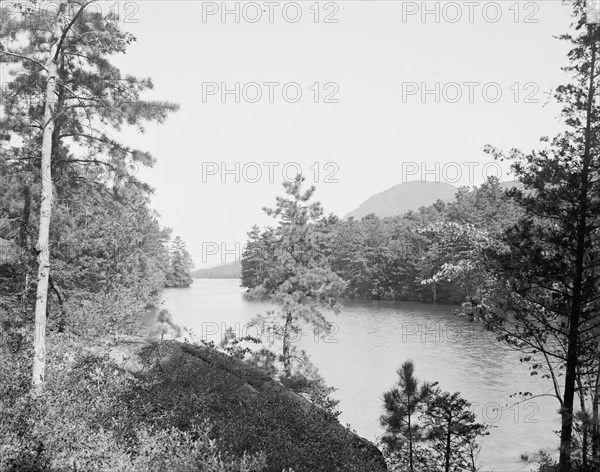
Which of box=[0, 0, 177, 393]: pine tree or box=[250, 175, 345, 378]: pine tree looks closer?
box=[0, 0, 177, 393]: pine tree

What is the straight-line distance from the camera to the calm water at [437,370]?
1670cm

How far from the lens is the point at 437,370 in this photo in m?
25.4

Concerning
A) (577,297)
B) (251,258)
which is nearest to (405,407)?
(577,297)

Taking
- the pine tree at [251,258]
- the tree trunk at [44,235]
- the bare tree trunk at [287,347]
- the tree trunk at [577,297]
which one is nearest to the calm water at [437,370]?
the bare tree trunk at [287,347]

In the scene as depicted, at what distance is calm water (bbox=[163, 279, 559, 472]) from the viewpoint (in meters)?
16.7

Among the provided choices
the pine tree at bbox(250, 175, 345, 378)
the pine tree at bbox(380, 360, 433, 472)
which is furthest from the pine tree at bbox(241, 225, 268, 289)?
the pine tree at bbox(380, 360, 433, 472)

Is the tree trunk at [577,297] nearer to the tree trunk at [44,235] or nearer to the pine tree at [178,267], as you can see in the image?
the tree trunk at [44,235]

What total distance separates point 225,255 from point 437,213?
63.1 meters

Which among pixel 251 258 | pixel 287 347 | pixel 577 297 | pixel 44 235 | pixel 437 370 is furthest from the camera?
pixel 251 258

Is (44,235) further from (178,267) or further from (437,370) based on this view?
(178,267)

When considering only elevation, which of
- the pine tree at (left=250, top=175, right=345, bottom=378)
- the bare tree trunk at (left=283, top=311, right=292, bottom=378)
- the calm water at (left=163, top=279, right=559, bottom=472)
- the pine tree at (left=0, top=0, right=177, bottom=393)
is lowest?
the calm water at (left=163, top=279, right=559, bottom=472)

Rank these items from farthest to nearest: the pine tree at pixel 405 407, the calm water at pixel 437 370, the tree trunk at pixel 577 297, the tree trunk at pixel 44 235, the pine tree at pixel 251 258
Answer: the pine tree at pixel 251 258 → the calm water at pixel 437 370 → the pine tree at pixel 405 407 → the tree trunk at pixel 44 235 → the tree trunk at pixel 577 297

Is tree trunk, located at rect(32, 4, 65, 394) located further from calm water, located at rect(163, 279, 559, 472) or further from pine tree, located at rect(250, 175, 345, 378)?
pine tree, located at rect(250, 175, 345, 378)

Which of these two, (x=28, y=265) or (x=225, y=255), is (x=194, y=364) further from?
(x=225, y=255)
